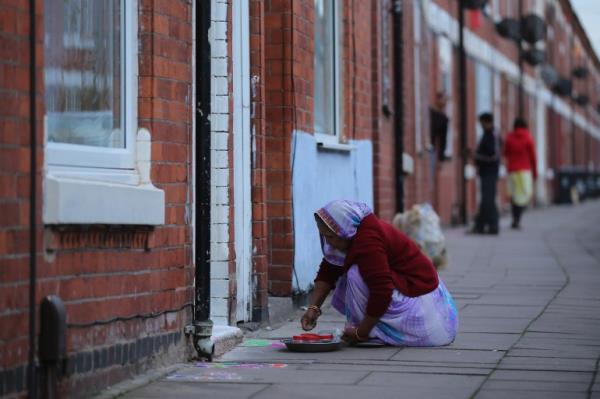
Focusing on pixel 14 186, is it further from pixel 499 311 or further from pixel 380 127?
pixel 380 127

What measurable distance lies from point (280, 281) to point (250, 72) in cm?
157

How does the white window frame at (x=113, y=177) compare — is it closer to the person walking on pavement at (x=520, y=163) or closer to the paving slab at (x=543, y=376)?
the paving slab at (x=543, y=376)

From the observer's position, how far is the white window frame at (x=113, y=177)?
5750 millimetres

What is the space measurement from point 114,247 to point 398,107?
846 centimetres

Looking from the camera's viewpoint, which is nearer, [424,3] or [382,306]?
[382,306]

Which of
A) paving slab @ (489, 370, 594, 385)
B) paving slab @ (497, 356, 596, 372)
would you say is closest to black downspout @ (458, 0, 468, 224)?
paving slab @ (497, 356, 596, 372)

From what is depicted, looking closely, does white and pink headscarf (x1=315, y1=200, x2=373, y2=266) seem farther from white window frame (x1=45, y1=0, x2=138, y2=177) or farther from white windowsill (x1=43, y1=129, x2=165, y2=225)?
white window frame (x1=45, y1=0, x2=138, y2=177)

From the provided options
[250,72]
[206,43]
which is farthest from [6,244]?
[250,72]

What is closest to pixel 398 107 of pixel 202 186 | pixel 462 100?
pixel 202 186

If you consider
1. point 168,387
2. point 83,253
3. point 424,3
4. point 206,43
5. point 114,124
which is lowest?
point 168,387

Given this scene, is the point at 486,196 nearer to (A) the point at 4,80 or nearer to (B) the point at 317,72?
(B) the point at 317,72

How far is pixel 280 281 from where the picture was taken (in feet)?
31.7

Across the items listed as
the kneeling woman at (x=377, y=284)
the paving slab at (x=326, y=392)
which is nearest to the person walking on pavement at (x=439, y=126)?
the kneeling woman at (x=377, y=284)

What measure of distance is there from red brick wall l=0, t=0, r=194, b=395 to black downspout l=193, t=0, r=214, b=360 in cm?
6
